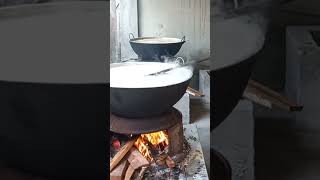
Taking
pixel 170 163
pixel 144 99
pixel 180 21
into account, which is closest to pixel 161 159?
pixel 170 163

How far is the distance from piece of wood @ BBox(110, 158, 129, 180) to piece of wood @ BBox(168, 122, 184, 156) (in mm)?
187

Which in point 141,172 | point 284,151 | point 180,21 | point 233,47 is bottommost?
point 141,172

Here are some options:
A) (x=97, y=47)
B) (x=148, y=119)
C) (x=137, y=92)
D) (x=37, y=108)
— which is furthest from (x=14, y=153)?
(x=148, y=119)

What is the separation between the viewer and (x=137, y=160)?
4.11ft

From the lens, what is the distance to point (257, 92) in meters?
0.84

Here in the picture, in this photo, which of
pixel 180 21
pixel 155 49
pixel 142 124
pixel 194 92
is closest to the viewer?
pixel 142 124

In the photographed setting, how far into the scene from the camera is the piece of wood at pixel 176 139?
130 cm

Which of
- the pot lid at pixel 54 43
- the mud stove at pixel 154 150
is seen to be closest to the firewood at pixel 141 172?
the mud stove at pixel 154 150

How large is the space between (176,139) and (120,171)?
0.25 meters

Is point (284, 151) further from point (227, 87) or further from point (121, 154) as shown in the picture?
point (121, 154)

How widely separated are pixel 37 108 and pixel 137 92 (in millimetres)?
360

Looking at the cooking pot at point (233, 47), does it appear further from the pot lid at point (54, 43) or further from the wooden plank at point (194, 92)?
the wooden plank at point (194, 92)

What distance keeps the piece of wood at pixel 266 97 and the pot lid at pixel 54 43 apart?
36cm

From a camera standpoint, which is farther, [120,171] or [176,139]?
[176,139]
